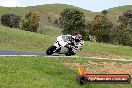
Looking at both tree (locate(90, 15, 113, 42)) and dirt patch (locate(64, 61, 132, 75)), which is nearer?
dirt patch (locate(64, 61, 132, 75))

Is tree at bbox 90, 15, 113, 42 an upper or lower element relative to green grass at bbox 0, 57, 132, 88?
lower

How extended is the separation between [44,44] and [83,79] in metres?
35.8

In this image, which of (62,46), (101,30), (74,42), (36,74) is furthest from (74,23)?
(36,74)

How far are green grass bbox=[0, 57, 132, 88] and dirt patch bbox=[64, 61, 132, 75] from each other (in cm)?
233

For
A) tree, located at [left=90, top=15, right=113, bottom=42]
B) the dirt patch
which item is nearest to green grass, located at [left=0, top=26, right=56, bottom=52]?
the dirt patch

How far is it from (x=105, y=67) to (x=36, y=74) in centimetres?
1014

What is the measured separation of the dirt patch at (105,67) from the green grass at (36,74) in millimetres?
2332

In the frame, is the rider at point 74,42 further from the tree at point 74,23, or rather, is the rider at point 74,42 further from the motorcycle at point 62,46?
the tree at point 74,23

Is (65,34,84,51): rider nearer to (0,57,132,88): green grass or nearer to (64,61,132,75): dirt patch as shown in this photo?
(64,61,132,75): dirt patch

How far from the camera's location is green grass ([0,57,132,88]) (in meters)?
21.9

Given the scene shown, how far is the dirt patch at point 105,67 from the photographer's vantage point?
101 ft

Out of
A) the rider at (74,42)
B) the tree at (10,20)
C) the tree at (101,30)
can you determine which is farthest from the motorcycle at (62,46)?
the tree at (10,20)

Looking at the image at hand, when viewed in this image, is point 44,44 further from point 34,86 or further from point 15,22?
point 15,22

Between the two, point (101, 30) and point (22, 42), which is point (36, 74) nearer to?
point (22, 42)
